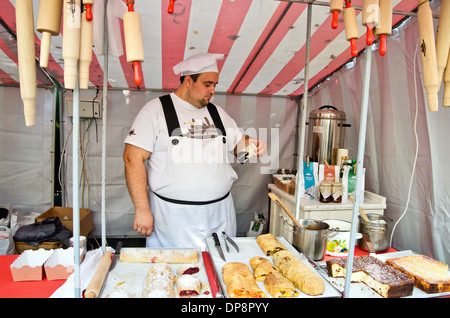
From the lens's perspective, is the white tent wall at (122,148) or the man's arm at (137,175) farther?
the white tent wall at (122,148)

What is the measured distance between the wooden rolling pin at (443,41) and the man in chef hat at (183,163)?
139 cm

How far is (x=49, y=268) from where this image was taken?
4.47 feet

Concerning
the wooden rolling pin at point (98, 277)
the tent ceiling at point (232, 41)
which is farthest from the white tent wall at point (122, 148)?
the wooden rolling pin at point (98, 277)

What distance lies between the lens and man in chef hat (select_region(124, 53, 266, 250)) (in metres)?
2.31

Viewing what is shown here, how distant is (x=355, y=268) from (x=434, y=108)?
0.80m

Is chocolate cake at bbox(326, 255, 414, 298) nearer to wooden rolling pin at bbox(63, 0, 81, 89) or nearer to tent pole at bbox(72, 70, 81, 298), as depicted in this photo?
tent pole at bbox(72, 70, 81, 298)

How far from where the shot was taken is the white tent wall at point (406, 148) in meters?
2.23

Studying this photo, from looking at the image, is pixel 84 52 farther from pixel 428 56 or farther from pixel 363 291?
pixel 363 291

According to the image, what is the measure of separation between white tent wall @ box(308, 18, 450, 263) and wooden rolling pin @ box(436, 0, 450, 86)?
3.53 ft

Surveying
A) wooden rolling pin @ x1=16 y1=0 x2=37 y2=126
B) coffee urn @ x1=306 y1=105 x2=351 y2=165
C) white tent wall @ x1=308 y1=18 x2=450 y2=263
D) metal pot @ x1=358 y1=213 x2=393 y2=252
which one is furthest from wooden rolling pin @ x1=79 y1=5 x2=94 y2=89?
coffee urn @ x1=306 y1=105 x2=351 y2=165

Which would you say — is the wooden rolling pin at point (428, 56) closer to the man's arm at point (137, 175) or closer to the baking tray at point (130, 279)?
the baking tray at point (130, 279)

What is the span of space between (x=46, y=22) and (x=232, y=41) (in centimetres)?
203

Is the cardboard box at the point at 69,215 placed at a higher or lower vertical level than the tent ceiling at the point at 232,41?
lower

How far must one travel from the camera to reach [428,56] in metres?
1.21
